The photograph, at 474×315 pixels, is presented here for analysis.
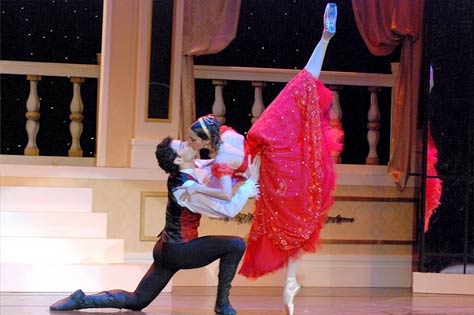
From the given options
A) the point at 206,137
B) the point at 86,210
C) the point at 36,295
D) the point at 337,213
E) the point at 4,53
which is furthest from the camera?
the point at 4,53

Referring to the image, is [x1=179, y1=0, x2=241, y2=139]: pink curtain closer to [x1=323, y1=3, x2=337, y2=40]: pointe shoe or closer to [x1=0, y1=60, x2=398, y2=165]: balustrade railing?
[x1=0, y1=60, x2=398, y2=165]: balustrade railing

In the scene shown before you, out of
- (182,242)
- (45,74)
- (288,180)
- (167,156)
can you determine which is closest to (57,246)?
(182,242)

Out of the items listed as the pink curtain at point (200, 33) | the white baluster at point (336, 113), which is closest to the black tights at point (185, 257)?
the pink curtain at point (200, 33)

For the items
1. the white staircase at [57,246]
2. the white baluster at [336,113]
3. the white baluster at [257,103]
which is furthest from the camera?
the white baluster at [257,103]

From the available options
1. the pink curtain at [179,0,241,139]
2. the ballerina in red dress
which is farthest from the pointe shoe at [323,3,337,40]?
the pink curtain at [179,0,241,139]

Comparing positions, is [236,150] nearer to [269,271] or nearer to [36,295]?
[269,271]

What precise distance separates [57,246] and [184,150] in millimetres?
1585

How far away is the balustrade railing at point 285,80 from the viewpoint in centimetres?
714

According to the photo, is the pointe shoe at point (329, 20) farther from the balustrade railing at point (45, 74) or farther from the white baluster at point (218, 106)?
the balustrade railing at point (45, 74)

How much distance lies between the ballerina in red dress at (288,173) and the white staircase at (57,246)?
4.10ft

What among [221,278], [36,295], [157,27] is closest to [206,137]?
[221,278]

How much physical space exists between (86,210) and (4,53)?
7.20 feet

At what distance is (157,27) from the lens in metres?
6.72

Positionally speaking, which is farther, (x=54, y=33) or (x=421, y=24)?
(x=54, y=33)
